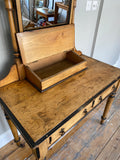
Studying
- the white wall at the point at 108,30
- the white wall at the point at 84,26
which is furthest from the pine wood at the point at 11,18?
the white wall at the point at 108,30

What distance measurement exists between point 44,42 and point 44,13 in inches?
8.0

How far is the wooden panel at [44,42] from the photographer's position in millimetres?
813

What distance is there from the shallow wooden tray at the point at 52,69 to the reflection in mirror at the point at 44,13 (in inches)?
9.6

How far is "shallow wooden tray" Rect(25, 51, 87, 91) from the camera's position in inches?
32.2

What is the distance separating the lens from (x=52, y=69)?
3.31 ft

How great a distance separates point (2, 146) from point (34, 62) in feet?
3.13

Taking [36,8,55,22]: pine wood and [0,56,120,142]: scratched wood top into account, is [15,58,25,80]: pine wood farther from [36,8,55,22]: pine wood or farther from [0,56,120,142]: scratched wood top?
[36,8,55,22]: pine wood

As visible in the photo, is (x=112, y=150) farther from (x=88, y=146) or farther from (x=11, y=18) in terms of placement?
(x=11, y=18)

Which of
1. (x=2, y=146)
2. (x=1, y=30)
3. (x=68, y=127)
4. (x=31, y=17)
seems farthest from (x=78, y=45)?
(x=2, y=146)

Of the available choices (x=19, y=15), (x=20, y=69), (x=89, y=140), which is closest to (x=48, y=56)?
(x=20, y=69)

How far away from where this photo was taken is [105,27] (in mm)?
1712

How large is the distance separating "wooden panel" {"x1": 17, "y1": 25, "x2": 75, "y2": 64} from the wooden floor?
92 cm

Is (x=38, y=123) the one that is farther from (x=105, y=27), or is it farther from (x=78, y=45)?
(x=105, y=27)

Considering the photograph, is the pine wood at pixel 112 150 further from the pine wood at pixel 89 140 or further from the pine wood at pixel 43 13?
the pine wood at pixel 43 13
